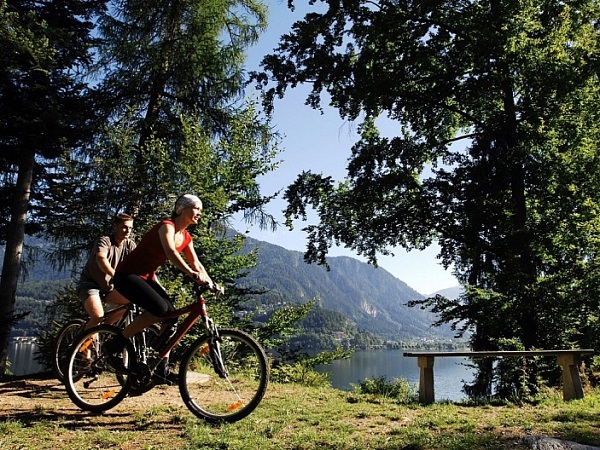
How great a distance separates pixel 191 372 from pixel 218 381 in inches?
12.0

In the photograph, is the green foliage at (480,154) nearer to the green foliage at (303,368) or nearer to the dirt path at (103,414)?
the green foliage at (303,368)

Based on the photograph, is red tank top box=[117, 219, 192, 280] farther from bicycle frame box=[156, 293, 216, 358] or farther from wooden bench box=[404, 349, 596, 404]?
wooden bench box=[404, 349, 596, 404]

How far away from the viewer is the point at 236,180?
11.8 m

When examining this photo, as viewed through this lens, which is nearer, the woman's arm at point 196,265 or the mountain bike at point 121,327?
the woman's arm at point 196,265

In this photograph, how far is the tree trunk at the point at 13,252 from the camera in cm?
1137

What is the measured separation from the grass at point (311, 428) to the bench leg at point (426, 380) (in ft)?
1.97

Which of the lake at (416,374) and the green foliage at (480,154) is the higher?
the green foliage at (480,154)

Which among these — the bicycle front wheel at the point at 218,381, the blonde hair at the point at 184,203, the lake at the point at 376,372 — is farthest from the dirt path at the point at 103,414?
the lake at the point at 376,372

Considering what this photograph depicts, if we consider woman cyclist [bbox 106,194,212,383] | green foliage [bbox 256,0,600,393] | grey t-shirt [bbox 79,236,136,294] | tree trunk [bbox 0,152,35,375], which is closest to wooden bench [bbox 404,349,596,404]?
green foliage [bbox 256,0,600,393]

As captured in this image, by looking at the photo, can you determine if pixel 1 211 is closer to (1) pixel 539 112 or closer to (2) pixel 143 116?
(2) pixel 143 116

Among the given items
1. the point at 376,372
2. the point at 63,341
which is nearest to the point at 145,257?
the point at 63,341

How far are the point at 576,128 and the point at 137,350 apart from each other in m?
11.3

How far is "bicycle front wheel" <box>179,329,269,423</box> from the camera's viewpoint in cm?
451

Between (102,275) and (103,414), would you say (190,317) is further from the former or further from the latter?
(102,275)
